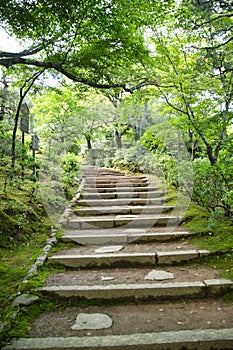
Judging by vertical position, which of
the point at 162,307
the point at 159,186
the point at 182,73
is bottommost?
the point at 162,307

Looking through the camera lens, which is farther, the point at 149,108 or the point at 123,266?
the point at 149,108

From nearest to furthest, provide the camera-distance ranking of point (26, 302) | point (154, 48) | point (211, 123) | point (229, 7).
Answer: point (26, 302), point (229, 7), point (211, 123), point (154, 48)

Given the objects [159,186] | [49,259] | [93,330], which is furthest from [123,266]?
[159,186]

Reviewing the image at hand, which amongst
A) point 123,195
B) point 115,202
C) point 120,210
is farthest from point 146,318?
point 123,195

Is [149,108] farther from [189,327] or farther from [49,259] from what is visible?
[189,327]

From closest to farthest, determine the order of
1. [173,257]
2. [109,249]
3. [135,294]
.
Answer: [135,294], [173,257], [109,249]

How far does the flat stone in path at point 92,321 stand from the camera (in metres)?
2.57

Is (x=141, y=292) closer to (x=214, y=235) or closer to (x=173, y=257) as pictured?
(x=173, y=257)

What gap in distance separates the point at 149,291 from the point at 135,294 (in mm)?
158

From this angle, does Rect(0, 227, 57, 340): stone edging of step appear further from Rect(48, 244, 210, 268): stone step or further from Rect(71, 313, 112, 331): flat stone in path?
Rect(71, 313, 112, 331): flat stone in path

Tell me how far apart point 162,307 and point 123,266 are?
1068mm

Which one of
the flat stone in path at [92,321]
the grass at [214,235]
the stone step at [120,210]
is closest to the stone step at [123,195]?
the stone step at [120,210]

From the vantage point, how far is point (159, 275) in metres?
3.51

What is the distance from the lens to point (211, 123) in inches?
206
